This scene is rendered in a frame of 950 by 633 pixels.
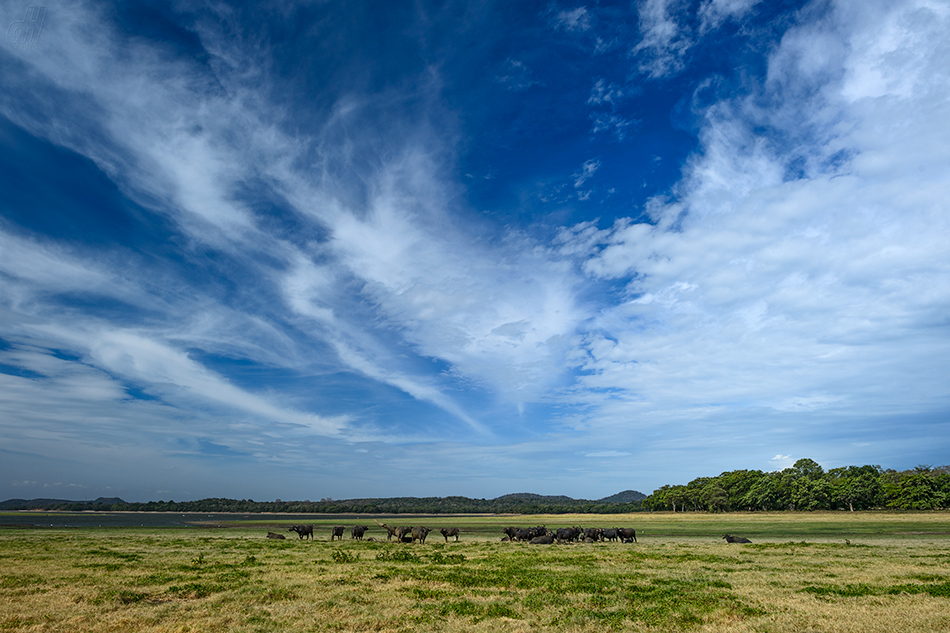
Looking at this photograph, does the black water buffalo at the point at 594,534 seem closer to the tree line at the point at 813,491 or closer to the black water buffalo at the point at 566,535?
the black water buffalo at the point at 566,535

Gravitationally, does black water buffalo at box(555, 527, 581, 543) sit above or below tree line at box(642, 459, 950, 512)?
below

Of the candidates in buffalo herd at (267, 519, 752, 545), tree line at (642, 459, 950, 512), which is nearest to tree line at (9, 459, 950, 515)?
tree line at (642, 459, 950, 512)

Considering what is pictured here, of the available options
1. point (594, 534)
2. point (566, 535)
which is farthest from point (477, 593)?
point (594, 534)

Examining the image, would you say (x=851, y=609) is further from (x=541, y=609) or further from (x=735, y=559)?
(x=735, y=559)

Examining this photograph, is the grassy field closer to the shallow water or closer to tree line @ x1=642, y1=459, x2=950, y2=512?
the shallow water

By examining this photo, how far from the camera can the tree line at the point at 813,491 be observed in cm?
10150

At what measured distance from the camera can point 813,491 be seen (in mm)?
111750

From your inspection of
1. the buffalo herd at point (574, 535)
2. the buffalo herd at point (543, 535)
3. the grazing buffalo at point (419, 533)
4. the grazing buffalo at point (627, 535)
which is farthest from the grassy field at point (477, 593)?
the grazing buffalo at point (627, 535)

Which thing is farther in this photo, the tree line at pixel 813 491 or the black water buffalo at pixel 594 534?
the tree line at pixel 813 491

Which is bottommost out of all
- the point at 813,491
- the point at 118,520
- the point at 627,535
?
the point at 118,520

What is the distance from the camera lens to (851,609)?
14680 millimetres

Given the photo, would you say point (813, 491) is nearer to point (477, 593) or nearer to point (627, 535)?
point (627, 535)

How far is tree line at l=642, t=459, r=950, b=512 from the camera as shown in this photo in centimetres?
10150

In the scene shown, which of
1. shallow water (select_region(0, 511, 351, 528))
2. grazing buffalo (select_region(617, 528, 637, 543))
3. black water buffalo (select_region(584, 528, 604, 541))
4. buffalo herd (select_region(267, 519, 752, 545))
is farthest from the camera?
shallow water (select_region(0, 511, 351, 528))
